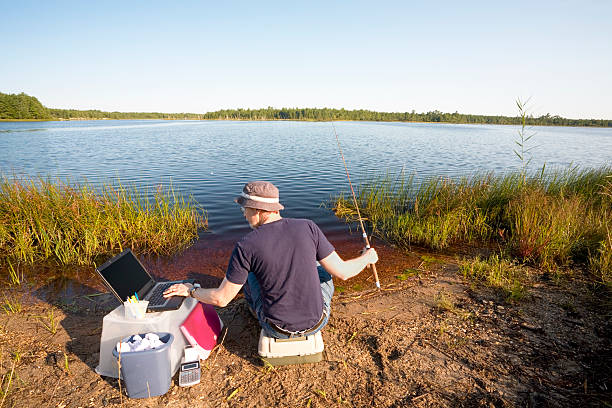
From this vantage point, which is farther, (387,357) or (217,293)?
(387,357)

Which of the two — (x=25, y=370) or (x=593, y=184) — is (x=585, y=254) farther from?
(x=25, y=370)

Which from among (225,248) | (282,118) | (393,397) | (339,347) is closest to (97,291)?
(225,248)

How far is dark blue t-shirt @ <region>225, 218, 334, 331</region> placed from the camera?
2.60 metres

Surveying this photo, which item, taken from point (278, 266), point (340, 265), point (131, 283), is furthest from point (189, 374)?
point (340, 265)

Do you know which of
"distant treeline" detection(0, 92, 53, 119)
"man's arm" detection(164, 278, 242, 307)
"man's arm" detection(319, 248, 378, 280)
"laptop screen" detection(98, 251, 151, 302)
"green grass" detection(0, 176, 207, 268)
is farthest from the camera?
"distant treeline" detection(0, 92, 53, 119)

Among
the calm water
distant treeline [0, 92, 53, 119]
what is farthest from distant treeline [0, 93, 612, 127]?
the calm water

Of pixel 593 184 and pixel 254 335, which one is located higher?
pixel 593 184

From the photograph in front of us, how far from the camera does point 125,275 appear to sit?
11.1 feet

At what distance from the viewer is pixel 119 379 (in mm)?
2777

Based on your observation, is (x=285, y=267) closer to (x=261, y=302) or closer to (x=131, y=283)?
(x=261, y=302)

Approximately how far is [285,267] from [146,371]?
154 centimetres

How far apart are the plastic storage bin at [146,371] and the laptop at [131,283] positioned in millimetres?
477

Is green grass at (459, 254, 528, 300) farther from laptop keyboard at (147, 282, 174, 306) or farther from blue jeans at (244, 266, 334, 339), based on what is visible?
laptop keyboard at (147, 282, 174, 306)

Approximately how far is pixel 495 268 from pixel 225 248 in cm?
545
